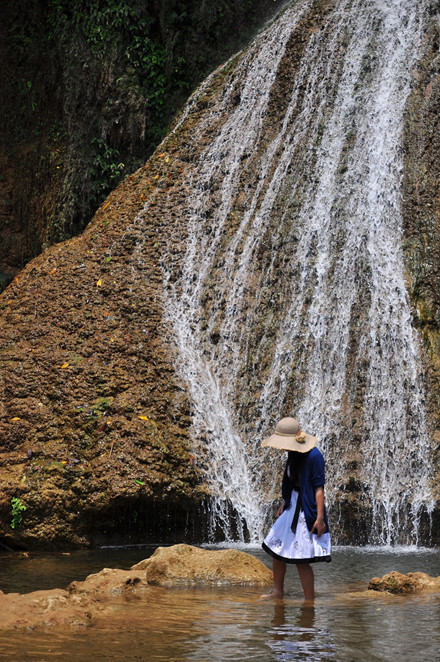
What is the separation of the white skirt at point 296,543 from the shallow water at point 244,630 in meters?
0.32

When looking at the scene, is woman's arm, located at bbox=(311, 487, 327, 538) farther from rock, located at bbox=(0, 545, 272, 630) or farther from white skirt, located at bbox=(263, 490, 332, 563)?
rock, located at bbox=(0, 545, 272, 630)

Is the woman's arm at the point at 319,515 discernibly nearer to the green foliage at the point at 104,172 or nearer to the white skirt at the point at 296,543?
the white skirt at the point at 296,543

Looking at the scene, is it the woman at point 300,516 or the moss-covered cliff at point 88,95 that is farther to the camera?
the moss-covered cliff at point 88,95

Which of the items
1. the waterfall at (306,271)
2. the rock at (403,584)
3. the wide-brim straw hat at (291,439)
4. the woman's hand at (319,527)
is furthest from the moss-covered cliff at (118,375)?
the woman's hand at (319,527)

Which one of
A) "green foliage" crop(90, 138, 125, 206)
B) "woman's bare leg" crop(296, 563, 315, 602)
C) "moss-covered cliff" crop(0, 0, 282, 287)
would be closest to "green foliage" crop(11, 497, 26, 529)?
"woman's bare leg" crop(296, 563, 315, 602)

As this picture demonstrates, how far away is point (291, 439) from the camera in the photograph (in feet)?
19.5

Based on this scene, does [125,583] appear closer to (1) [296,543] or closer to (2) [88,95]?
(1) [296,543]

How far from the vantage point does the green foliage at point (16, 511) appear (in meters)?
8.87

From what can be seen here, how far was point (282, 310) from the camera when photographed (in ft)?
38.4

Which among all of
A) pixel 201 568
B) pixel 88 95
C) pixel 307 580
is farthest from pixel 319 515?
pixel 88 95

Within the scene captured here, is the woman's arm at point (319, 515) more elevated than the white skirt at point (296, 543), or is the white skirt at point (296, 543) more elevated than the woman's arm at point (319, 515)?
the woman's arm at point (319, 515)

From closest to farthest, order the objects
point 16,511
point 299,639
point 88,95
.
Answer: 1. point 299,639
2. point 16,511
3. point 88,95

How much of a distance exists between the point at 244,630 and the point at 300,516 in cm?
131

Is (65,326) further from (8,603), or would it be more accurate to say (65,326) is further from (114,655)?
(114,655)
